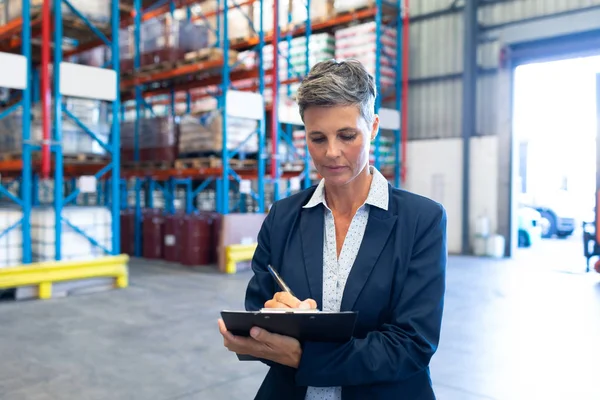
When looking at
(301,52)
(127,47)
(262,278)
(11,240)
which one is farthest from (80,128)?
(262,278)

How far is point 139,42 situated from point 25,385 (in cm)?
884

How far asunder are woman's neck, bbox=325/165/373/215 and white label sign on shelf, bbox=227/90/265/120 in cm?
762

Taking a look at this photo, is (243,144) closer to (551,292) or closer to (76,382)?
(551,292)

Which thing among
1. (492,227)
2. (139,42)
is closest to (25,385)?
(139,42)

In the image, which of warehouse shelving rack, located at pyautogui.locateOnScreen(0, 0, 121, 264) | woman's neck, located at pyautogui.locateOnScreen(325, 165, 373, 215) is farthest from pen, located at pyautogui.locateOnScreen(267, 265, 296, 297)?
warehouse shelving rack, located at pyautogui.locateOnScreen(0, 0, 121, 264)

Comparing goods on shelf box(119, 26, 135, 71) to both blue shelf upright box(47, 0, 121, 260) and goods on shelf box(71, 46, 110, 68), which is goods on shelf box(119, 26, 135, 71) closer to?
goods on shelf box(71, 46, 110, 68)

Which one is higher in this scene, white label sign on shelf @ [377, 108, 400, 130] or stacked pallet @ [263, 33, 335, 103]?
stacked pallet @ [263, 33, 335, 103]

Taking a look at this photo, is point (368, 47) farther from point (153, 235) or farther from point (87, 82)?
point (87, 82)

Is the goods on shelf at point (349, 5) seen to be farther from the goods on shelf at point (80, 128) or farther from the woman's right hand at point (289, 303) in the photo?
the woman's right hand at point (289, 303)

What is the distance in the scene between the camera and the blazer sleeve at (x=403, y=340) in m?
1.34

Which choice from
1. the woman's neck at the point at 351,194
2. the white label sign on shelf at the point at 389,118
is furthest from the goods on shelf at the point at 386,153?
the woman's neck at the point at 351,194

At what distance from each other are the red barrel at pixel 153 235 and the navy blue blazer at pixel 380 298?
953 centimetres

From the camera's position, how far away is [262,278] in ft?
5.27

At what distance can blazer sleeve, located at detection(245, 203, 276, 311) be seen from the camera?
1600mm
